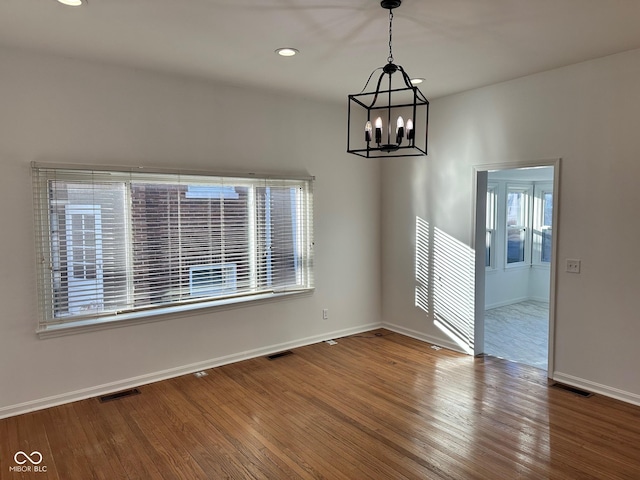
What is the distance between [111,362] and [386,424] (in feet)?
7.81

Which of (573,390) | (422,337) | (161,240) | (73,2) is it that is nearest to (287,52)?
(73,2)

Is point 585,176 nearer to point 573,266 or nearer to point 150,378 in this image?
point 573,266

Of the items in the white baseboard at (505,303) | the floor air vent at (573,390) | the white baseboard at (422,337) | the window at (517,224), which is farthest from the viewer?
the window at (517,224)

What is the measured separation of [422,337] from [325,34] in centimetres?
359

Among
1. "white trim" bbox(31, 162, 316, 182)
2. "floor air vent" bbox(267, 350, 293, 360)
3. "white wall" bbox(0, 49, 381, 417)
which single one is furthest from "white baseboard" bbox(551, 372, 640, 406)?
"white trim" bbox(31, 162, 316, 182)

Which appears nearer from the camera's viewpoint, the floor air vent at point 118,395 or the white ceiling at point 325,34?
the white ceiling at point 325,34

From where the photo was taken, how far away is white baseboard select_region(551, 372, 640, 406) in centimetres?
350

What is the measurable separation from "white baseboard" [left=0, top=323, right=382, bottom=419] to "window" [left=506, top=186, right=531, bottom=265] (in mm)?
3580

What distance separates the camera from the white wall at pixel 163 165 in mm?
3342

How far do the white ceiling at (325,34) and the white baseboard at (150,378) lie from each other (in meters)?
2.72

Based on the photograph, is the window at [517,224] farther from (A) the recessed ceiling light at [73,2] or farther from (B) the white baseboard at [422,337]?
(A) the recessed ceiling light at [73,2]

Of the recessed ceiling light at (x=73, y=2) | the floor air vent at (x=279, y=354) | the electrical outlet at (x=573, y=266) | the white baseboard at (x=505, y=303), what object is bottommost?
the floor air vent at (x=279, y=354)

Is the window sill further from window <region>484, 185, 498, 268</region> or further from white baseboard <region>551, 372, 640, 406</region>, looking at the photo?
window <region>484, 185, 498, 268</region>

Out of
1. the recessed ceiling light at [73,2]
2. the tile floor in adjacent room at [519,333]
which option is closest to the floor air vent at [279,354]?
the tile floor in adjacent room at [519,333]
